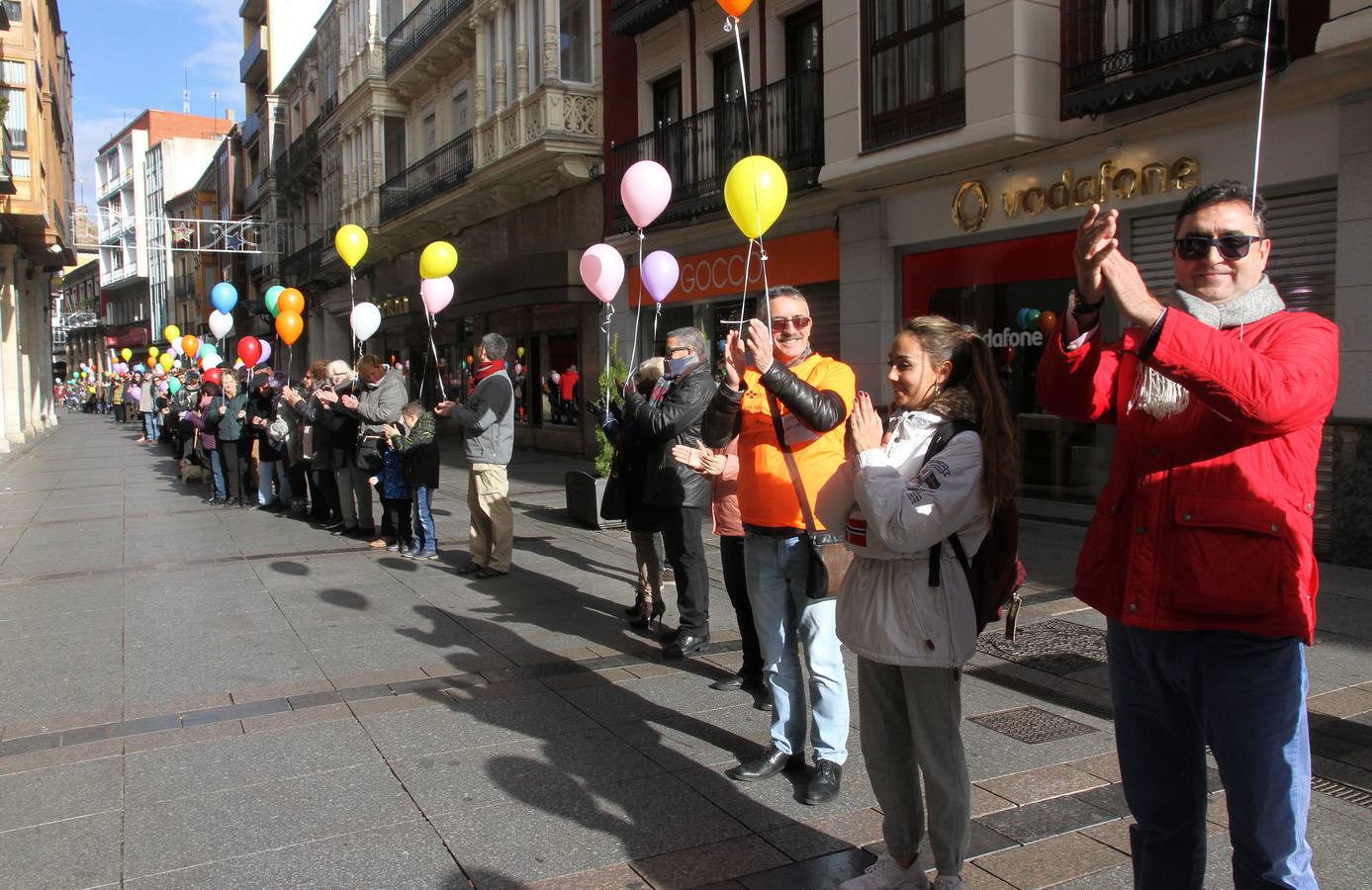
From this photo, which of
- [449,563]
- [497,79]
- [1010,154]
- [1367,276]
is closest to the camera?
[1367,276]

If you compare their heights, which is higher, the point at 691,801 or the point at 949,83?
the point at 949,83

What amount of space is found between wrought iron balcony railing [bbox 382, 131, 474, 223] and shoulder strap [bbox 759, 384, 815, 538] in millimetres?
18825

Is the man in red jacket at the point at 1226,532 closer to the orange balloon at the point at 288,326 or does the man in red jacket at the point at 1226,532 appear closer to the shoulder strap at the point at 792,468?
the shoulder strap at the point at 792,468

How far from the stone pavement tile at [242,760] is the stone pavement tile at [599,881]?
1334 mm

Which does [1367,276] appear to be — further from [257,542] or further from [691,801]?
[257,542]

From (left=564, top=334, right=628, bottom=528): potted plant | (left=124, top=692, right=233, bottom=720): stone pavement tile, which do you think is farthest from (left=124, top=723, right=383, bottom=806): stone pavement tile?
(left=564, top=334, right=628, bottom=528): potted plant

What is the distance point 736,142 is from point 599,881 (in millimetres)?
12684

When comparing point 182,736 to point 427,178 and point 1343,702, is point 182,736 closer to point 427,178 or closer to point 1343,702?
point 1343,702

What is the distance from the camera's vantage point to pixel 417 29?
24516mm

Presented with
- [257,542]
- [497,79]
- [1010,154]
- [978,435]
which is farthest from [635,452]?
[497,79]

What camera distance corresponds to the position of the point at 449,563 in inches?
350

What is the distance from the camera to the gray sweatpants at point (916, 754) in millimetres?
2895

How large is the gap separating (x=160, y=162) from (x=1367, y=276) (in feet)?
260

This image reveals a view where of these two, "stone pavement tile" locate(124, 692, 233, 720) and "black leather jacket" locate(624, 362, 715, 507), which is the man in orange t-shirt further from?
"stone pavement tile" locate(124, 692, 233, 720)
